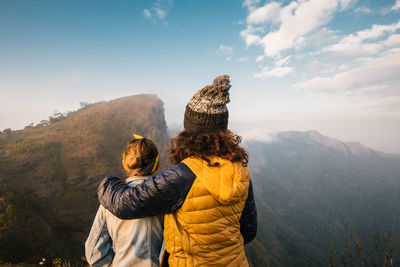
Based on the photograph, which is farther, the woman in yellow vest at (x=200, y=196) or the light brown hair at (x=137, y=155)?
the light brown hair at (x=137, y=155)

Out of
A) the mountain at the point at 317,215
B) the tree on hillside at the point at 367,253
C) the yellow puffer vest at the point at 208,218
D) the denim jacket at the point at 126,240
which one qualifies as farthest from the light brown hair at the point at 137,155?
the mountain at the point at 317,215

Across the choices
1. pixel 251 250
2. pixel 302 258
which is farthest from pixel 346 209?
pixel 251 250

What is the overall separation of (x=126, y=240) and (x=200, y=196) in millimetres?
1027

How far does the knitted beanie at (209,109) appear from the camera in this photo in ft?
5.99

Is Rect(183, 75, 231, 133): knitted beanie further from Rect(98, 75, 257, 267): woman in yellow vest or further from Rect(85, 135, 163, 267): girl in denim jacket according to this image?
Rect(85, 135, 163, 267): girl in denim jacket

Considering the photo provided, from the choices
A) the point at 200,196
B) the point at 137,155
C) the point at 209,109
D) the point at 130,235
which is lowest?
the point at 130,235

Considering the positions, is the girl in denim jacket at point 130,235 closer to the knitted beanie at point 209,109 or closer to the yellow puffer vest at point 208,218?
the yellow puffer vest at point 208,218

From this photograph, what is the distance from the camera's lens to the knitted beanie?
1.83 m

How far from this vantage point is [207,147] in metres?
1.76

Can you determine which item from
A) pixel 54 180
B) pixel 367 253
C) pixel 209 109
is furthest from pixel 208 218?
pixel 54 180

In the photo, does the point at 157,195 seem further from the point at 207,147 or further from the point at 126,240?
the point at 126,240

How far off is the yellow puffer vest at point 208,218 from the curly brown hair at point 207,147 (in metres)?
0.09

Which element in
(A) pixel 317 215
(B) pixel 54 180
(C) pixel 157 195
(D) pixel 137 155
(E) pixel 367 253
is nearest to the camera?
(C) pixel 157 195

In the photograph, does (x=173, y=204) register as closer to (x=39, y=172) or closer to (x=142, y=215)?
(x=142, y=215)
